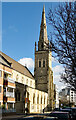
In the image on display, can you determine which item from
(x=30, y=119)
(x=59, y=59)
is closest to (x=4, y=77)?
(x=59, y=59)

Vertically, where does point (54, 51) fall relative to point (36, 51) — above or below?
below

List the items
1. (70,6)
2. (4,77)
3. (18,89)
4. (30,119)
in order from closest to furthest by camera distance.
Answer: (30,119) → (70,6) → (4,77) → (18,89)

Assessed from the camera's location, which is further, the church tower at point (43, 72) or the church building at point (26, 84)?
the church tower at point (43, 72)

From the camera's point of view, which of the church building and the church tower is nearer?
the church building

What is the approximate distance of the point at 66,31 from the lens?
50.3ft

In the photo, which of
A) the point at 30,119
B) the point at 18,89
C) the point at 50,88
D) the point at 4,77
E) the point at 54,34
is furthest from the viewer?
the point at 50,88

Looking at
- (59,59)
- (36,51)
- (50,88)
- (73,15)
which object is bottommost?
(50,88)

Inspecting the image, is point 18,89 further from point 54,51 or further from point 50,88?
point 54,51

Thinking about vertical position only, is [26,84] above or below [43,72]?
below

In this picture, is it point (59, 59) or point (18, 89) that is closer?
point (59, 59)

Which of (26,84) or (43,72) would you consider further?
(43,72)

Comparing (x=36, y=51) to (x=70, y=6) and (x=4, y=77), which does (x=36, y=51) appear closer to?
(x=4, y=77)

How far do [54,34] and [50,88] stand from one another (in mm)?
67080

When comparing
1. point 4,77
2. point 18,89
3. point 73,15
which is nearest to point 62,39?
point 73,15
